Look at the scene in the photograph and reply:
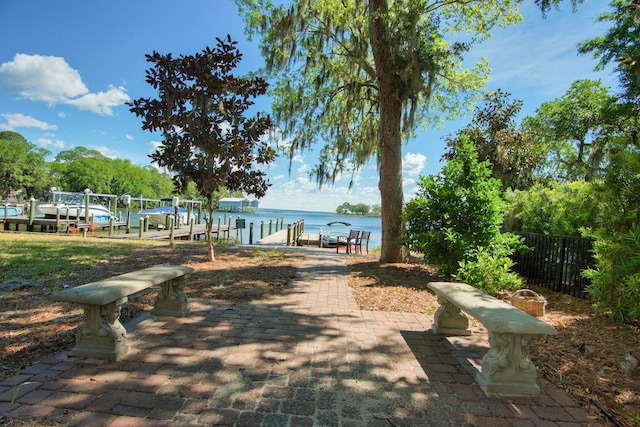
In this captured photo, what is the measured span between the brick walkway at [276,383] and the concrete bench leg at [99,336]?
113 mm

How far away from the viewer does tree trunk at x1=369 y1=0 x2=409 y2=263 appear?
28.3 feet


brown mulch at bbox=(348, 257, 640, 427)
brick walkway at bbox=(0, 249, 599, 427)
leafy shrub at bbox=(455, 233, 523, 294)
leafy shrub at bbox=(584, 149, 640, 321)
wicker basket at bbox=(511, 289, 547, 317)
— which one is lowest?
brick walkway at bbox=(0, 249, 599, 427)

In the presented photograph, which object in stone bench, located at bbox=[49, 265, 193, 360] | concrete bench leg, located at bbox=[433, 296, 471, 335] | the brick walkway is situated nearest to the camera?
the brick walkway

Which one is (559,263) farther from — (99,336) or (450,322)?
(99,336)

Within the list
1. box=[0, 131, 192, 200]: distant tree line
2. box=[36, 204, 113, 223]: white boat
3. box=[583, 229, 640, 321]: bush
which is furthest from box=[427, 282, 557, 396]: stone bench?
box=[0, 131, 192, 200]: distant tree line

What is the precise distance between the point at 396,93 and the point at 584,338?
654cm

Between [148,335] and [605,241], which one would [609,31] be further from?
[148,335]

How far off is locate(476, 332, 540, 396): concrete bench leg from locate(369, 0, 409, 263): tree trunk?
5.95 meters

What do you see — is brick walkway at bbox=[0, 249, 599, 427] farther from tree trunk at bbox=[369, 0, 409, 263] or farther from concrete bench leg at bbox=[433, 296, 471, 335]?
tree trunk at bbox=[369, 0, 409, 263]

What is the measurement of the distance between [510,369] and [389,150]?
6.69m

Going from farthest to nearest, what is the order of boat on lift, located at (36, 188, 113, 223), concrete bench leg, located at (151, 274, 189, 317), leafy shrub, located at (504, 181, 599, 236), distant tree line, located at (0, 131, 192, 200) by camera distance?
1. distant tree line, located at (0, 131, 192, 200)
2. boat on lift, located at (36, 188, 113, 223)
3. leafy shrub, located at (504, 181, 599, 236)
4. concrete bench leg, located at (151, 274, 189, 317)

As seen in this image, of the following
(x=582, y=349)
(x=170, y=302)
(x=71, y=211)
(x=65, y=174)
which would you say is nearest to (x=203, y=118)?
(x=170, y=302)

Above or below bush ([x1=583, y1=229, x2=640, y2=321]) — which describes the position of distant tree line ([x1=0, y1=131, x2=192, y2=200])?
above

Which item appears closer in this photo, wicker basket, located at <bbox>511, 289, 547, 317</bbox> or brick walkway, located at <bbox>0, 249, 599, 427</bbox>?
Answer: brick walkway, located at <bbox>0, 249, 599, 427</bbox>
